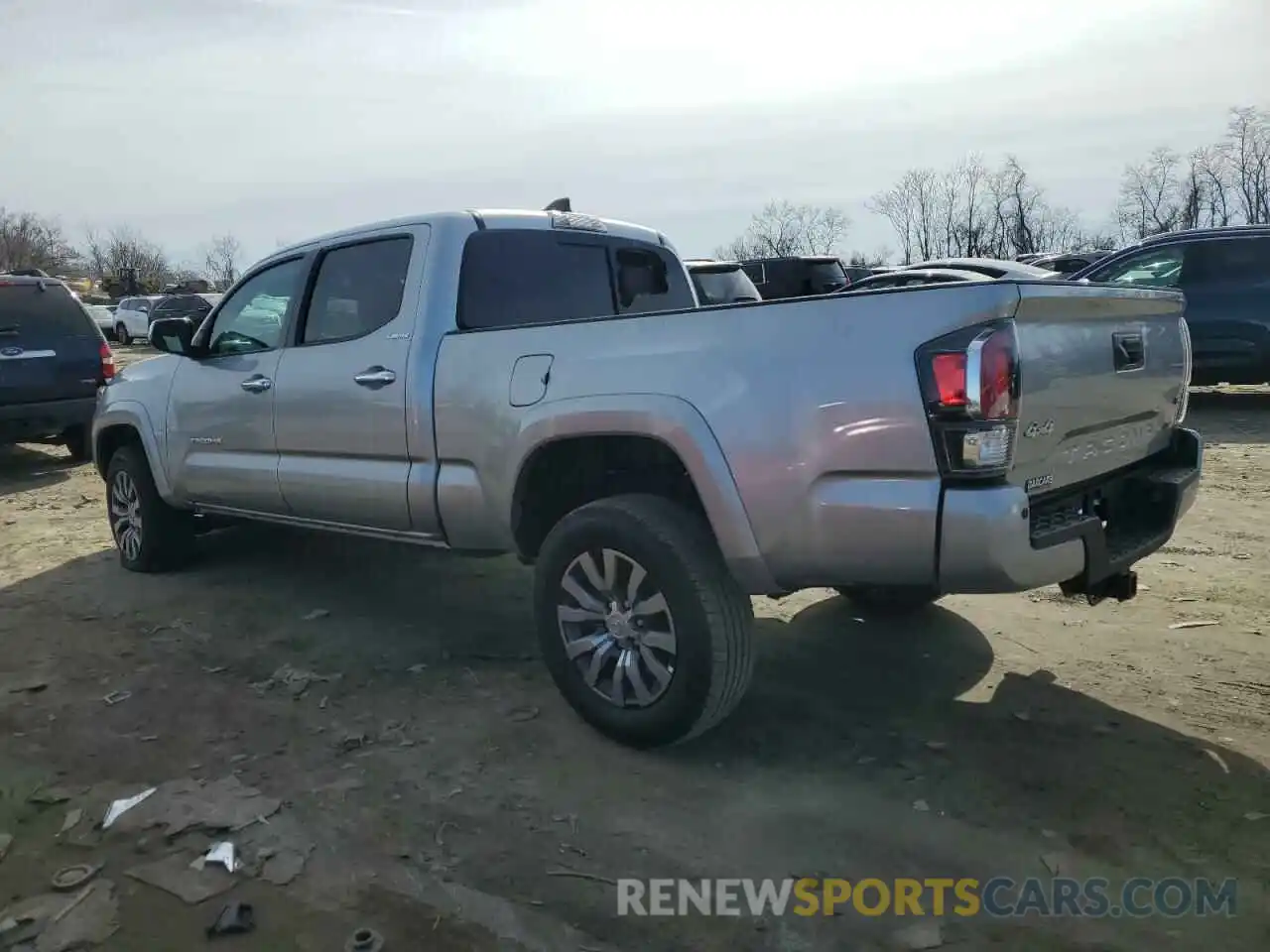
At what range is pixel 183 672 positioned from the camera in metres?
4.45

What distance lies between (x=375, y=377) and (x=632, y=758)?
6.44ft

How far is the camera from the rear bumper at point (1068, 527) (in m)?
2.78

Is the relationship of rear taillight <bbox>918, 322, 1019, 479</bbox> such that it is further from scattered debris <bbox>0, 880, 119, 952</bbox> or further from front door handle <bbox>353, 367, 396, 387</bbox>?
scattered debris <bbox>0, 880, 119, 952</bbox>

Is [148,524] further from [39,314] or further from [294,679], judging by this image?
[39,314]

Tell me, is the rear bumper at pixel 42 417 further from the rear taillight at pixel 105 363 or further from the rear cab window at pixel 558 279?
the rear cab window at pixel 558 279

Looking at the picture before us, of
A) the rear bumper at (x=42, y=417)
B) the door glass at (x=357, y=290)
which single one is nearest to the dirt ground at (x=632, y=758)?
the door glass at (x=357, y=290)

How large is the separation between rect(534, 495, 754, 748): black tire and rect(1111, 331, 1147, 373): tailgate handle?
1.47 meters

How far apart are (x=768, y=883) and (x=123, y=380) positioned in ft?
A: 17.0

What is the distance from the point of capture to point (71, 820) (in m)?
3.21

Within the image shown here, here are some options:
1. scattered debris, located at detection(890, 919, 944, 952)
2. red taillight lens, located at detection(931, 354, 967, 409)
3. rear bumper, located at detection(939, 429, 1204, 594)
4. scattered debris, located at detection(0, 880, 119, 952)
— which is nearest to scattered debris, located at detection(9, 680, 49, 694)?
scattered debris, located at detection(0, 880, 119, 952)

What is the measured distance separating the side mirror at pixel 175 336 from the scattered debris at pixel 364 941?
3854 millimetres

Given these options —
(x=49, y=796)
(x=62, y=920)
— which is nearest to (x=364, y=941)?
(x=62, y=920)

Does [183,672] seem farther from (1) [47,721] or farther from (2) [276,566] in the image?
(2) [276,566]

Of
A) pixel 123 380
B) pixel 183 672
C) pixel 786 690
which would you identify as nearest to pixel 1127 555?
pixel 786 690
